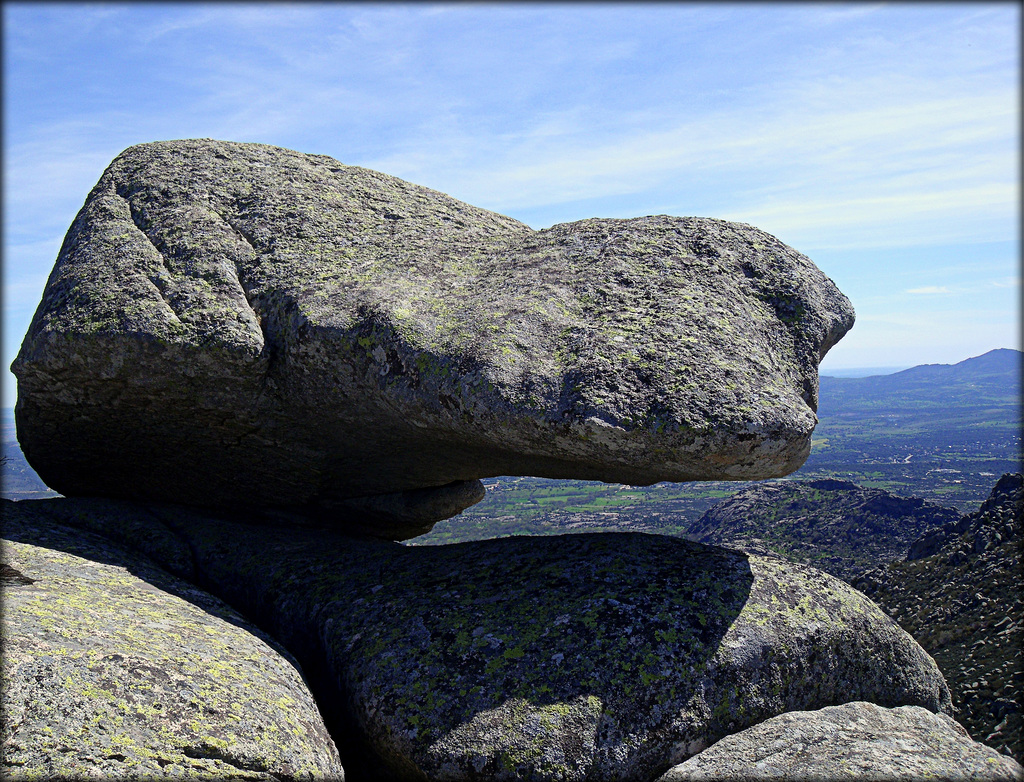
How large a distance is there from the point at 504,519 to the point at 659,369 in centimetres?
15364

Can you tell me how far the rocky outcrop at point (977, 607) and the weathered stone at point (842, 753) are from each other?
22.8 ft

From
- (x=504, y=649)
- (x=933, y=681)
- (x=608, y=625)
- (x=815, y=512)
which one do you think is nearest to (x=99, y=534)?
(x=504, y=649)

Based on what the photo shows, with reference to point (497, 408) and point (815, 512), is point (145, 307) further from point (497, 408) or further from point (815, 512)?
point (815, 512)

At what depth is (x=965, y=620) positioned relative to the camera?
950 inches

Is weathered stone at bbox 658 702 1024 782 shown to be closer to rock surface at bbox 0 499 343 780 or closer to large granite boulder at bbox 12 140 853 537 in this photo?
large granite boulder at bbox 12 140 853 537

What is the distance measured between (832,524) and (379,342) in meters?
79.8

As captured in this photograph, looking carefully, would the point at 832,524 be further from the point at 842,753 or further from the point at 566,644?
the point at 566,644

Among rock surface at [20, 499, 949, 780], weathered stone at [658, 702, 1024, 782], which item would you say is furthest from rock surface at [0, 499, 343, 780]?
weathered stone at [658, 702, 1024, 782]

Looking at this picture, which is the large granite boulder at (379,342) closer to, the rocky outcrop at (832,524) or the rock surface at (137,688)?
the rock surface at (137,688)

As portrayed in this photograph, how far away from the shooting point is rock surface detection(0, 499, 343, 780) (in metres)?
6.55

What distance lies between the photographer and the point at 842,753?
343 inches

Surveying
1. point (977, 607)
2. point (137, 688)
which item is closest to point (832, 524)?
point (977, 607)

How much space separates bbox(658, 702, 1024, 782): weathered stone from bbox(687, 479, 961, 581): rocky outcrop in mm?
48514

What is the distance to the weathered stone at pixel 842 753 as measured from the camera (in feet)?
27.5
